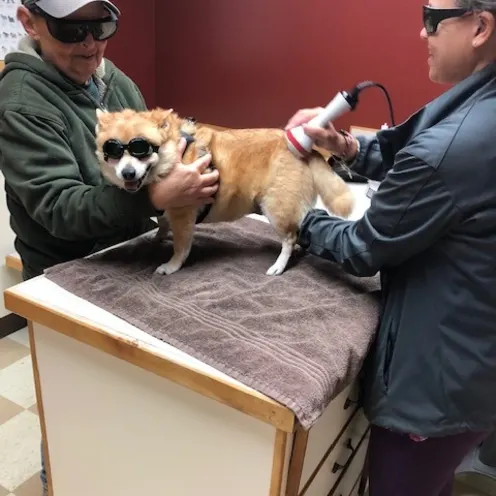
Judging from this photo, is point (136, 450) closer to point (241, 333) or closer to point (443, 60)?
point (241, 333)

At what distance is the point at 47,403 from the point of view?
1104 mm

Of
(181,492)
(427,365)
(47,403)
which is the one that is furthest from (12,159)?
(427,365)

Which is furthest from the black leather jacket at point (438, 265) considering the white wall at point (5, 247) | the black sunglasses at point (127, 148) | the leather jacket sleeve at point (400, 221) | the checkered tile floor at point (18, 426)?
the white wall at point (5, 247)

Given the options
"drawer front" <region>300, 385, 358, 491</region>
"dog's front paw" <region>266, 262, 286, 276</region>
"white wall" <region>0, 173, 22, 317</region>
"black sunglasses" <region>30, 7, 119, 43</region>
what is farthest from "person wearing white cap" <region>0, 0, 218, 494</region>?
"white wall" <region>0, 173, 22, 317</region>

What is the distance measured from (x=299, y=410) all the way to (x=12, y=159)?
74 centimetres

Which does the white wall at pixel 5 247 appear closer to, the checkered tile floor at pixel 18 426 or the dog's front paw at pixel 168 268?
the checkered tile floor at pixel 18 426

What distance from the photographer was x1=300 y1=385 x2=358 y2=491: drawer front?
0.93 m

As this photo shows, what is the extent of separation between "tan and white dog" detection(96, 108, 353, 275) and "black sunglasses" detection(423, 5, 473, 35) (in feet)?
1.29

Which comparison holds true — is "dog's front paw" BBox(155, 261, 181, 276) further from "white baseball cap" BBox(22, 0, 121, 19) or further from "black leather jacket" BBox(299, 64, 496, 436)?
"white baseball cap" BBox(22, 0, 121, 19)

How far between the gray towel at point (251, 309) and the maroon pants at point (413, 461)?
0.65 feet

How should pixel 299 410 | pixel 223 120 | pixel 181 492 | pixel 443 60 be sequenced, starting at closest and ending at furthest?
pixel 299 410
pixel 443 60
pixel 181 492
pixel 223 120

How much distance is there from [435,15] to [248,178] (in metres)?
0.52

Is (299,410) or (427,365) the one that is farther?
(427,365)

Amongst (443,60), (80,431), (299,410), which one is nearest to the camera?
(299,410)
